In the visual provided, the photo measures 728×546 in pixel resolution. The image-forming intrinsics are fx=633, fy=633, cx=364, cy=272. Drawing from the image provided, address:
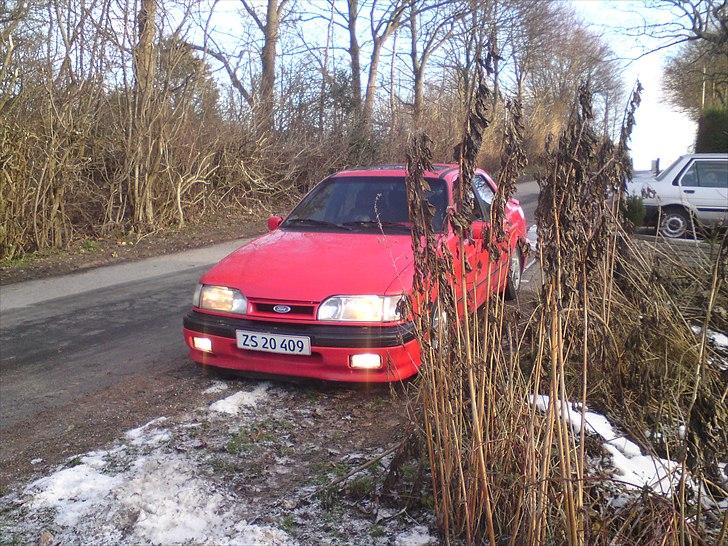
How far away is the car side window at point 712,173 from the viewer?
12.0 metres

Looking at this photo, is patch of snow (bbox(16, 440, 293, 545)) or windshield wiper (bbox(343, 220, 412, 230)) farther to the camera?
windshield wiper (bbox(343, 220, 412, 230))

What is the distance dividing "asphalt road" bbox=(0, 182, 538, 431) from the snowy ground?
1.16 metres

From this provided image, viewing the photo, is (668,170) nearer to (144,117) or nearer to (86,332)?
(144,117)

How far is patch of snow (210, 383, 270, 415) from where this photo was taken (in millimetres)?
4031

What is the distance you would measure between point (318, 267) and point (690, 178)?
34.4 feet

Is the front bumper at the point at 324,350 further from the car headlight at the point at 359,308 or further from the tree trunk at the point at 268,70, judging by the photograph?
the tree trunk at the point at 268,70

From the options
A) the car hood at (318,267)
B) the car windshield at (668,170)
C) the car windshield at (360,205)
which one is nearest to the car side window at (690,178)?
the car windshield at (668,170)

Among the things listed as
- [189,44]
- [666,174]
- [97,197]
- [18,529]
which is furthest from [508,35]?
[18,529]

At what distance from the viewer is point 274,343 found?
13.5 feet

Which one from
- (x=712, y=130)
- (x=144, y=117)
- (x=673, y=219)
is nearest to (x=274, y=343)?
(x=144, y=117)

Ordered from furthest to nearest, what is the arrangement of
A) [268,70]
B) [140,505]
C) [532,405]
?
[268,70] → [140,505] → [532,405]

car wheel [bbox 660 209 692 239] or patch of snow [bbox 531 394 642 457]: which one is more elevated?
car wheel [bbox 660 209 692 239]

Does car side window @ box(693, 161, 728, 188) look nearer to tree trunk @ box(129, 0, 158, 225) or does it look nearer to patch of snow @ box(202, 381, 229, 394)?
tree trunk @ box(129, 0, 158, 225)

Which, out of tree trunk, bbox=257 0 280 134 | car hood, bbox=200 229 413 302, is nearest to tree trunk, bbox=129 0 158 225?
tree trunk, bbox=257 0 280 134
